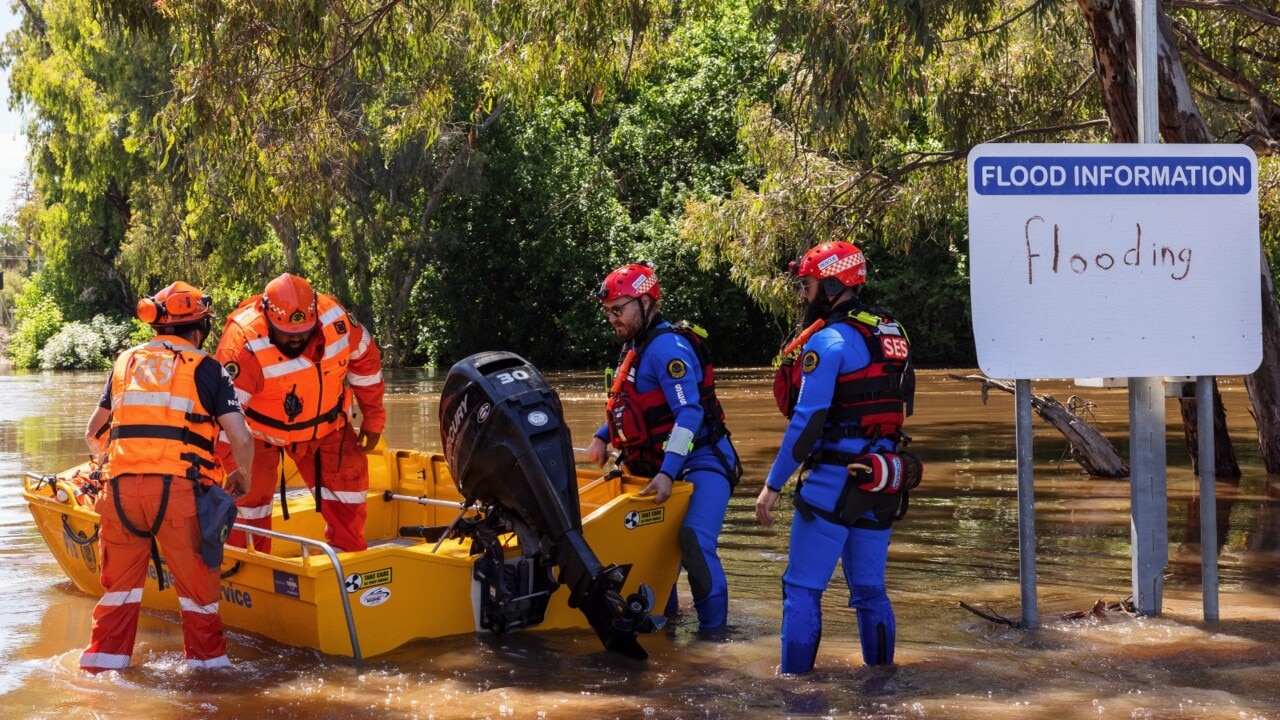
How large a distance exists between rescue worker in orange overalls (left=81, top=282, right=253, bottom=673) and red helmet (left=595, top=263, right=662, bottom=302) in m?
1.95

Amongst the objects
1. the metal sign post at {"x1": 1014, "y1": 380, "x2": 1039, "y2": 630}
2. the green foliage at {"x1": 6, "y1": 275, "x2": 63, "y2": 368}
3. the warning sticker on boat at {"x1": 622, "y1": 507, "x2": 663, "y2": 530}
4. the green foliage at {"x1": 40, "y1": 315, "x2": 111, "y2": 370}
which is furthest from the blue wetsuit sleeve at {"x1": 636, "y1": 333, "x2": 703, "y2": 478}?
the green foliage at {"x1": 6, "y1": 275, "x2": 63, "y2": 368}

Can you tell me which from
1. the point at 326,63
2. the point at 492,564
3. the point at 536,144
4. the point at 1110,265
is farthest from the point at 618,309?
→ the point at 536,144

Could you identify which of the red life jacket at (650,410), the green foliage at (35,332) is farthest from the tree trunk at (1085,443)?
the green foliage at (35,332)

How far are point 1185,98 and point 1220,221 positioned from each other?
5149mm

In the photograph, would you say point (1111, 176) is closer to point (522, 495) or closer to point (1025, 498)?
point (1025, 498)

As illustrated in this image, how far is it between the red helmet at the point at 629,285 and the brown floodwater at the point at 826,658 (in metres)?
1.77

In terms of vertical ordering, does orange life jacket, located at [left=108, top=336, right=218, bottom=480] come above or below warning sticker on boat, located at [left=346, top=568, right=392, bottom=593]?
above

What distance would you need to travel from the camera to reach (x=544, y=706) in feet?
19.4

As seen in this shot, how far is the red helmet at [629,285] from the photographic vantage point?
23.7 feet

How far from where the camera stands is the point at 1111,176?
6.76m

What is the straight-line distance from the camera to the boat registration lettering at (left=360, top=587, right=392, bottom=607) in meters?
6.56

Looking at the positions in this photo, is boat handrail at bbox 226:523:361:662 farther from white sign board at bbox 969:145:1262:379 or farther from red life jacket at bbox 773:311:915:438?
white sign board at bbox 969:145:1262:379

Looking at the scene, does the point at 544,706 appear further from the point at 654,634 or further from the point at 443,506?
the point at 443,506

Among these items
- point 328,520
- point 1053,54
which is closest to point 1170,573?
point 328,520
